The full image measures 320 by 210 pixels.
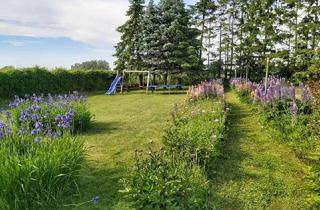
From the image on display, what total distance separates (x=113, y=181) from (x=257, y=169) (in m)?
2.32

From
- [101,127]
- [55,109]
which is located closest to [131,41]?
[101,127]

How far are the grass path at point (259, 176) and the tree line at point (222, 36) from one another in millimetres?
16196

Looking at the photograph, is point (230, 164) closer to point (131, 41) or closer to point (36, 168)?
point (36, 168)

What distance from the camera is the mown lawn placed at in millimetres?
4590

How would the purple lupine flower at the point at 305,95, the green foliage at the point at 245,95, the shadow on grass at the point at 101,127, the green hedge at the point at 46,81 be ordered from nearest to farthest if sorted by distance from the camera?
the purple lupine flower at the point at 305,95 → the shadow on grass at the point at 101,127 → the green foliage at the point at 245,95 → the green hedge at the point at 46,81

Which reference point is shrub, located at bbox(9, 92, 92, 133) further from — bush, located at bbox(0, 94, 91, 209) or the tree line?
the tree line

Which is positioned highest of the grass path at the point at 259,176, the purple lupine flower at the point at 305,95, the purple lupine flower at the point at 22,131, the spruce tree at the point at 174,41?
the spruce tree at the point at 174,41

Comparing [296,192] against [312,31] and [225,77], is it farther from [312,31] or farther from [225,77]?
[225,77]

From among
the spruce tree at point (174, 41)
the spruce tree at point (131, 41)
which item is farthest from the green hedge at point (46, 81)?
the spruce tree at point (174, 41)

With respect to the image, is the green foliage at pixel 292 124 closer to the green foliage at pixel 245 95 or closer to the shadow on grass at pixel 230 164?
the shadow on grass at pixel 230 164

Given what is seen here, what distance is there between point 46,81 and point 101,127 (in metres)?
11.4

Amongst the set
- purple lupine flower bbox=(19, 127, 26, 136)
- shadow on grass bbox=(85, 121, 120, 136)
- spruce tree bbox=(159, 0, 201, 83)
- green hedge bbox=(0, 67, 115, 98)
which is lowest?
shadow on grass bbox=(85, 121, 120, 136)

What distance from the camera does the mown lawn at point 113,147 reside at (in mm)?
4590

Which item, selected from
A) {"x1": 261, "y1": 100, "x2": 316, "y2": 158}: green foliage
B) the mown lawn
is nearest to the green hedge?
the mown lawn
